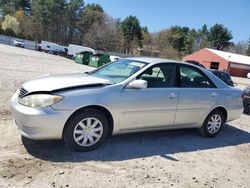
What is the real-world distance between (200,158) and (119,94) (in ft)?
6.15

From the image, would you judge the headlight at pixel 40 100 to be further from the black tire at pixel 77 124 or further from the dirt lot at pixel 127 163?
the dirt lot at pixel 127 163

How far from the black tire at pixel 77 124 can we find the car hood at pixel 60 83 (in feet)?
1.52

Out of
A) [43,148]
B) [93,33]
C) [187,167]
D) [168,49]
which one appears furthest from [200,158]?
[168,49]

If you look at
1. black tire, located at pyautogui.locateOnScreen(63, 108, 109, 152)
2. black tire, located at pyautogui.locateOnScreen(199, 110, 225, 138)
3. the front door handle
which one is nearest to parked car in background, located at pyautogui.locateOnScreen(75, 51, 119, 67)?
black tire, located at pyautogui.locateOnScreen(199, 110, 225, 138)

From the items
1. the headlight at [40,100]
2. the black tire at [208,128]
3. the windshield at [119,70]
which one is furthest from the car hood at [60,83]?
the black tire at [208,128]

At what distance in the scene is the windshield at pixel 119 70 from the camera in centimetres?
551

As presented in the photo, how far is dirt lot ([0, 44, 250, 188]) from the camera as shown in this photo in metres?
4.08

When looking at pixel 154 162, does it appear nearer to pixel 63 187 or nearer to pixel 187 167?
pixel 187 167

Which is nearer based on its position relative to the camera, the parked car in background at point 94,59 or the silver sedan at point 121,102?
the silver sedan at point 121,102

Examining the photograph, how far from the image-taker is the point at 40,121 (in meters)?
4.45

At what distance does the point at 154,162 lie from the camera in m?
4.95

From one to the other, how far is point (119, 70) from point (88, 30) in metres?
68.5

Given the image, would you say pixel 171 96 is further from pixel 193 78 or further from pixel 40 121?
pixel 40 121

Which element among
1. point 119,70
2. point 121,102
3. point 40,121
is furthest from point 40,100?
point 119,70
